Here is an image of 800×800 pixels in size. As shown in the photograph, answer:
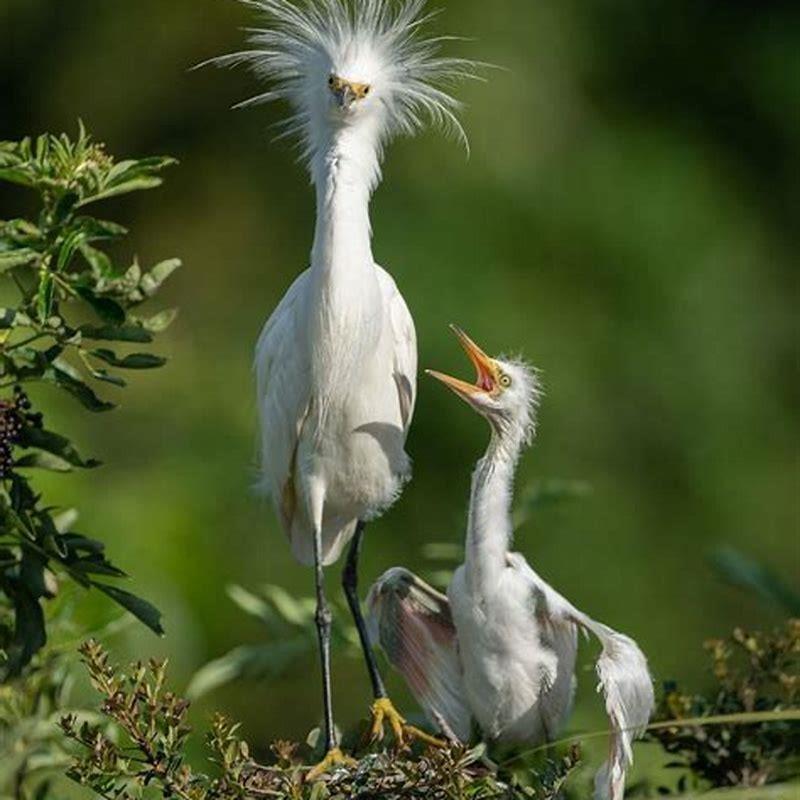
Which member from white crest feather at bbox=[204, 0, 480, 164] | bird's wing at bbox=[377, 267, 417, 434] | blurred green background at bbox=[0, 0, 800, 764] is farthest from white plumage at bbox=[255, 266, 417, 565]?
blurred green background at bbox=[0, 0, 800, 764]

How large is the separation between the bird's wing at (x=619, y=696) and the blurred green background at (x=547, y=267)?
385cm

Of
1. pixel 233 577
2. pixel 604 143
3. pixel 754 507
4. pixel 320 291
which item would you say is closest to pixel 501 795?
pixel 320 291

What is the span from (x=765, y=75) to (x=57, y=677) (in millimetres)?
6904

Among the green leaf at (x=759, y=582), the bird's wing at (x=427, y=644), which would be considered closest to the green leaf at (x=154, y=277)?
the bird's wing at (x=427, y=644)

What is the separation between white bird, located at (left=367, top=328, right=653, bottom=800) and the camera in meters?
3.29

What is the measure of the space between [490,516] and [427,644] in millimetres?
290

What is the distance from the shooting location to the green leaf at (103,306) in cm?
306

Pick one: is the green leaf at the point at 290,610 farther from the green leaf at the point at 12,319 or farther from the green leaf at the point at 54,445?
the green leaf at the point at 12,319

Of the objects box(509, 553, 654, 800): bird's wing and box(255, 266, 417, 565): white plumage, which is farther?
box(255, 266, 417, 565): white plumage

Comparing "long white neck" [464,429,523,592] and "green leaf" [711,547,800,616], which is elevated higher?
"long white neck" [464,429,523,592]

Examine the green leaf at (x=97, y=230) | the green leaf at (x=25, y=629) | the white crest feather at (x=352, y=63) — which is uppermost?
the white crest feather at (x=352, y=63)

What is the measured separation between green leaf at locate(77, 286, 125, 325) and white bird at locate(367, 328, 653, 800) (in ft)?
1.62

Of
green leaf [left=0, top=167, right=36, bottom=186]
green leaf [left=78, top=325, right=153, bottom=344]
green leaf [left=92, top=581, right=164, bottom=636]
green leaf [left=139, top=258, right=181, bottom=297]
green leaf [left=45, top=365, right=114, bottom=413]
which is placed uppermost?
green leaf [left=0, top=167, right=36, bottom=186]

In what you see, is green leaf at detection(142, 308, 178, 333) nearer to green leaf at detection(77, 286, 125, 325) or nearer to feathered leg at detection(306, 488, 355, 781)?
green leaf at detection(77, 286, 125, 325)
